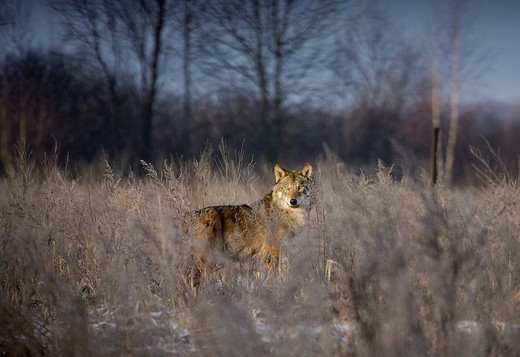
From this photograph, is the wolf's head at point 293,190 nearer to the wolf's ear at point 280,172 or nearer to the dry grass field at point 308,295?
the wolf's ear at point 280,172

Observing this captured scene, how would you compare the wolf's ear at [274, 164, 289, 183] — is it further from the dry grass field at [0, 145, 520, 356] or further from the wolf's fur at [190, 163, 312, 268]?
the dry grass field at [0, 145, 520, 356]

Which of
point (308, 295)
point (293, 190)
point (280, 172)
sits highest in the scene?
point (280, 172)

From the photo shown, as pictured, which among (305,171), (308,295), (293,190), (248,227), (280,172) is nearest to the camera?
(308,295)

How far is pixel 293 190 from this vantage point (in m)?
5.81

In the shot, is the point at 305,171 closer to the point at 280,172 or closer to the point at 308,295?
the point at 280,172

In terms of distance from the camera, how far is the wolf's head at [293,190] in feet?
18.9

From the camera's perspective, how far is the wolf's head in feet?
18.9

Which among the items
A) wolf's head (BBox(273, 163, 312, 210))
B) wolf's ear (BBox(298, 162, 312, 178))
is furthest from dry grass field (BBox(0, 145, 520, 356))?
wolf's ear (BBox(298, 162, 312, 178))

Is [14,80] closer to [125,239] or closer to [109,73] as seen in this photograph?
[109,73]

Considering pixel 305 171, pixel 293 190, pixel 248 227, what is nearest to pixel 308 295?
pixel 248 227

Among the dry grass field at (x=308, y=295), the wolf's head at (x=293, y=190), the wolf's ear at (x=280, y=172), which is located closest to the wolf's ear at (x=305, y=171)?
the wolf's head at (x=293, y=190)

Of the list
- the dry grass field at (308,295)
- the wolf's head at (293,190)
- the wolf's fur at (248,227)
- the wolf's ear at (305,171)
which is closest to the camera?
the dry grass field at (308,295)

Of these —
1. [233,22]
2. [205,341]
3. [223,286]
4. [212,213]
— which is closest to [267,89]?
[233,22]

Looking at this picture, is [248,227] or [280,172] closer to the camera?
[248,227]
